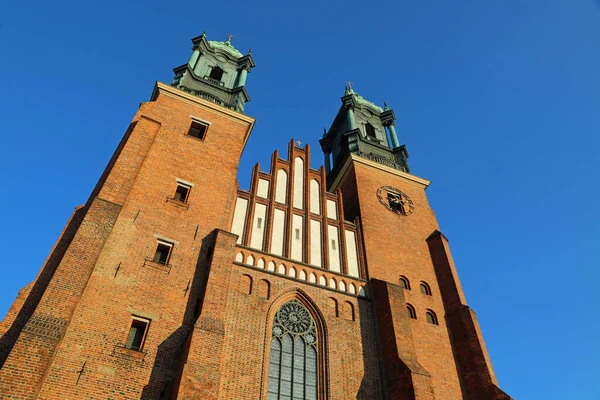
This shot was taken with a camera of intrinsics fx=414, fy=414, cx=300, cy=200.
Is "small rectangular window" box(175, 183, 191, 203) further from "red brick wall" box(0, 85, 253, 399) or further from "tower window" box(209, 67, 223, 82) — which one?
"tower window" box(209, 67, 223, 82)

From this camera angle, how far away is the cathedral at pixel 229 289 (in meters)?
11.1

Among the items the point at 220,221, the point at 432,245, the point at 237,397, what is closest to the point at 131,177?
the point at 220,221

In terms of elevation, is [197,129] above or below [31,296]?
above

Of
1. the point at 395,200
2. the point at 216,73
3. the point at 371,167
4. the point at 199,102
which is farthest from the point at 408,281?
the point at 216,73

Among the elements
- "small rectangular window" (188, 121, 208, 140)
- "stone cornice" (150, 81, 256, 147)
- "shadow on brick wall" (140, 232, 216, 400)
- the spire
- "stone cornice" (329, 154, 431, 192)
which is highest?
the spire

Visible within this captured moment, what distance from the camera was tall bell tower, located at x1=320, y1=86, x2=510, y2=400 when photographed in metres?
14.9

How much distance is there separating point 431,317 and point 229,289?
909cm

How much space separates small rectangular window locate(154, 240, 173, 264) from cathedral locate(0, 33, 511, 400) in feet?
0.24

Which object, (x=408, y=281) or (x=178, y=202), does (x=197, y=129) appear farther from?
(x=408, y=281)

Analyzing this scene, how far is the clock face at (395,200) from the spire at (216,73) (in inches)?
370

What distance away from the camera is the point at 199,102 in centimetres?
2202

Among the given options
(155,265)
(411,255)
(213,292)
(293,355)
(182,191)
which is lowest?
(293,355)

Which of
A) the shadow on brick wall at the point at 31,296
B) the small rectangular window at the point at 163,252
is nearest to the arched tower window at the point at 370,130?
the small rectangular window at the point at 163,252

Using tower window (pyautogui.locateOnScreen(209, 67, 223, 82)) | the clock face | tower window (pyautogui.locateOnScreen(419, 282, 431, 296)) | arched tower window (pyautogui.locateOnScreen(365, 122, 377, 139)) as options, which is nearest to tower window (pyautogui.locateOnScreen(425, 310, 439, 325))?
tower window (pyautogui.locateOnScreen(419, 282, 431, 296))
